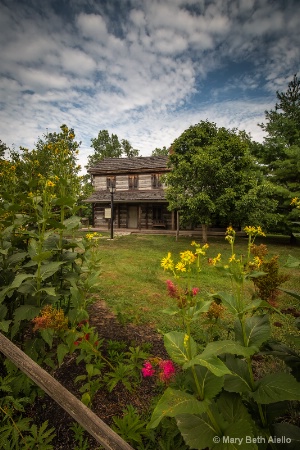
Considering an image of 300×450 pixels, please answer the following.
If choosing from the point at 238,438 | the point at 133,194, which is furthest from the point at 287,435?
the point at 133,194

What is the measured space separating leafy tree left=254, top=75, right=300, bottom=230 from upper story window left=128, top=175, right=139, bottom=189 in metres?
11.9

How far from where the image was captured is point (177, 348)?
1.30 m

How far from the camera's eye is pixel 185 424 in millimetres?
1187

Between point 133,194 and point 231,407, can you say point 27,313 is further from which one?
point 133,194

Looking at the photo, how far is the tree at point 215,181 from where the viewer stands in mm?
11508

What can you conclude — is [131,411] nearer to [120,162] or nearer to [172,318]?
[172,318]

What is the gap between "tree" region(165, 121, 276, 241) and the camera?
11.5m

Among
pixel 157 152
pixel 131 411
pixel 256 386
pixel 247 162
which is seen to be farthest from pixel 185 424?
pixel 157 152

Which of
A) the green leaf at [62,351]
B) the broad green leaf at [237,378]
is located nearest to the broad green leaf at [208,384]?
the broad green leaf at [237,378]

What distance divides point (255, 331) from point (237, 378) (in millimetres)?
338

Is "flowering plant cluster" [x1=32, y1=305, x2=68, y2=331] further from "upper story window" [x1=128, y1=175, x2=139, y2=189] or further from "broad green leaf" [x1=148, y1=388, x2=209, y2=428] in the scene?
"upper story window" [x1=128, y1=175, x2=139, y2=189]

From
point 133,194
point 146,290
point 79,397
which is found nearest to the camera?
point 79,397

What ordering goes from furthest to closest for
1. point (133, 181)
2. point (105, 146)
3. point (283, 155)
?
point (105, 146)
point (133, 181)
point (283, 155)

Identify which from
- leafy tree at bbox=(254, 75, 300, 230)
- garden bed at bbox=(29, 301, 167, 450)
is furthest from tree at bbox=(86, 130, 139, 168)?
garden bed at bbox=(29, 301, 167, 450)
